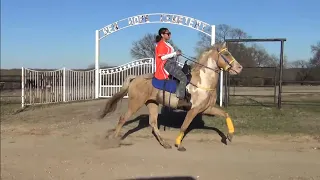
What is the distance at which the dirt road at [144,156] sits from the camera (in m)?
5.96

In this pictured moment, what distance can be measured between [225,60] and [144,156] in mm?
2549

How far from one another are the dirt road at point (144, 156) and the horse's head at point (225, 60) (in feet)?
5.25

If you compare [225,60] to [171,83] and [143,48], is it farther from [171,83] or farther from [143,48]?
[143,48]

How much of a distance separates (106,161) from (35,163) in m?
1.22

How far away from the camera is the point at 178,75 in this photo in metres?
7.77

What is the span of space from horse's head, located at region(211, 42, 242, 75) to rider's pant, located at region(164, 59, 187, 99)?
78cm

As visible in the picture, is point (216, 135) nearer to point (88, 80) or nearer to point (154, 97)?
point (154, 97)

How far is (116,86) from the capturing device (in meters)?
18.7

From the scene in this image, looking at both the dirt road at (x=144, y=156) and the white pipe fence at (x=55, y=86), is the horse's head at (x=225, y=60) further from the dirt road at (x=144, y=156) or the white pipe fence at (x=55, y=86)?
the white pipe fence at (x=55, y=86)

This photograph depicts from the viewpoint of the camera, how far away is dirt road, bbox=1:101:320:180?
5.96m

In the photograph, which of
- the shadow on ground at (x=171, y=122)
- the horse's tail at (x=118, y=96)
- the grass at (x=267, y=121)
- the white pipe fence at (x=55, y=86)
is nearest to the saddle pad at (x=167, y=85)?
the horse's tail at (x=118, y=96)

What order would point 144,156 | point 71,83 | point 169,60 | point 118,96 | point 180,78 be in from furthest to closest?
1. point 71,83
2. point 118,96
3. point 169,60
4. point 180,78
5. point 144,156

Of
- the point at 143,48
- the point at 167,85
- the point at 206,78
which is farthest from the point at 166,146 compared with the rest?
the point at 143,48

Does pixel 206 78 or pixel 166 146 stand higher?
pixel 206 78
